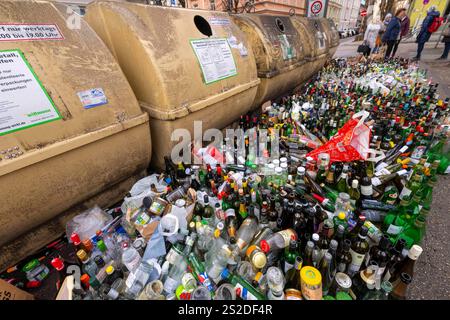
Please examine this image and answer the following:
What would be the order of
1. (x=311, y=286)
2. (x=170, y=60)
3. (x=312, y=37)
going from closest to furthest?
(x=311, y=286) → (x=170, y=60) → (x=312, y=37)

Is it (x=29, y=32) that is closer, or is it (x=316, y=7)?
(x=29, y=32)

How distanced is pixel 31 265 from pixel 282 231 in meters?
2.03

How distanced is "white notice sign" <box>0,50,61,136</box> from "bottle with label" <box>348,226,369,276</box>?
2.29 m

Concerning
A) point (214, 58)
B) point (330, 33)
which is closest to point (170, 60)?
point (214, 58)

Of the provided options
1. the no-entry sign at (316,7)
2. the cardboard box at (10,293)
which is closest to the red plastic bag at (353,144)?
the cardboard box at (10,293)

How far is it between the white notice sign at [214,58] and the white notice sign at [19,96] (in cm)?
146

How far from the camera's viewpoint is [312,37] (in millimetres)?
4984

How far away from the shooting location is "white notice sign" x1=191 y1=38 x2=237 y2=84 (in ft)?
7.65

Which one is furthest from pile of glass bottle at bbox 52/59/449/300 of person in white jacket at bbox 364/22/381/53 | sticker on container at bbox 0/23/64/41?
person in white jacket at bbox 364/22/381/53

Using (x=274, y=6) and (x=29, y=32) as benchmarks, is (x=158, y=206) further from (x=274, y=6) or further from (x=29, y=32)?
(x=274, y=6)

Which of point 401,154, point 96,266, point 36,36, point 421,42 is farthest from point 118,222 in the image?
point 421,42
